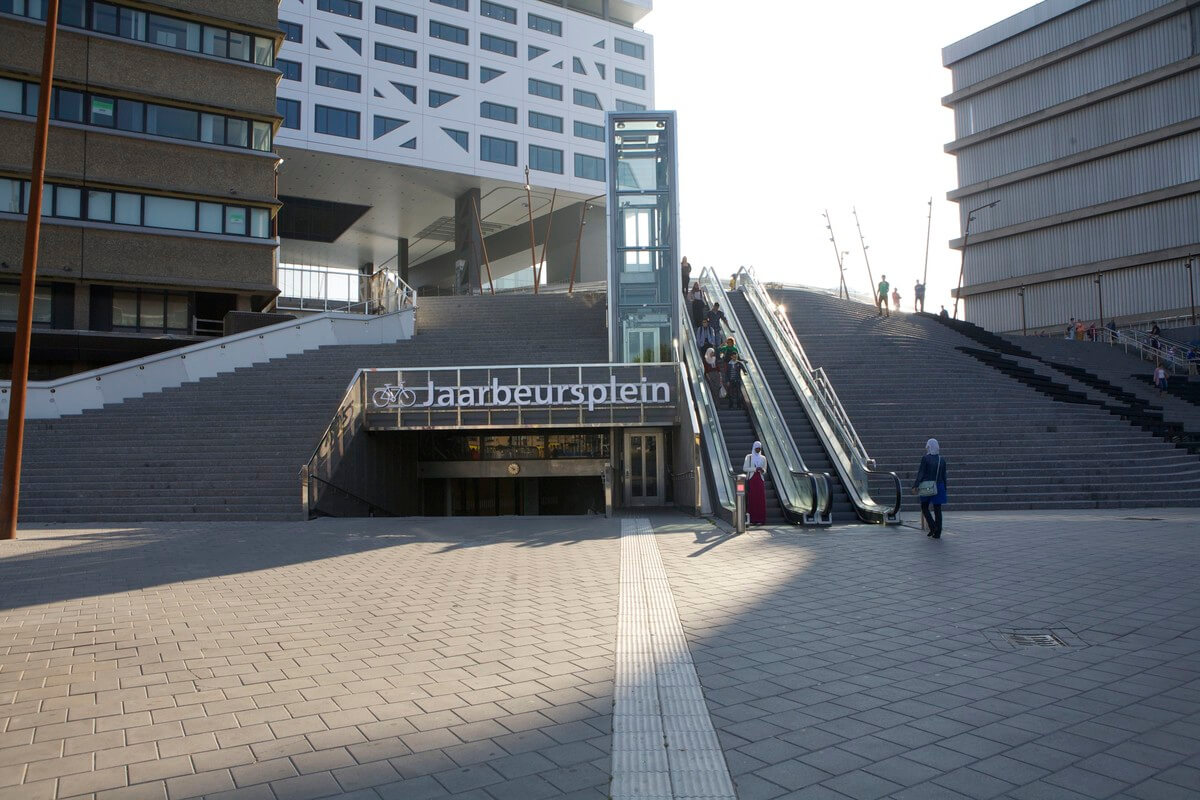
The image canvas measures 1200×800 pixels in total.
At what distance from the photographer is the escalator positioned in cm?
1526

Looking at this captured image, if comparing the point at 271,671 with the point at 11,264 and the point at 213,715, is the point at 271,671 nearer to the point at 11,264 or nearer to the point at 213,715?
the point at 213,715

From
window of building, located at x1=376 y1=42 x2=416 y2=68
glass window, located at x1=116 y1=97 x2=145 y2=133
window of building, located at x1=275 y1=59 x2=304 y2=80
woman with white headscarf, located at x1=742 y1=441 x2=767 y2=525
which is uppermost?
window of building, located at x1=376 y1=42 x2=416 y2=68

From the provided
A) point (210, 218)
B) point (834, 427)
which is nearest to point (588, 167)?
point (210, 218)

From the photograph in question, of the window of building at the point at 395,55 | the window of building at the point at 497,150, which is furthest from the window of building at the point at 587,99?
the window of building at the point at 395,55

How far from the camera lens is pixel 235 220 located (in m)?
32.2

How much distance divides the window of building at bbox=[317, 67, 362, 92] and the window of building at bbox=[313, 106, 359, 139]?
131 cm

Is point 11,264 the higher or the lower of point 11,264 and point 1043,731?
the higher

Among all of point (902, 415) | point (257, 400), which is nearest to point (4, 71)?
point (257, 400)

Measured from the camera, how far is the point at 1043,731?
4305mm

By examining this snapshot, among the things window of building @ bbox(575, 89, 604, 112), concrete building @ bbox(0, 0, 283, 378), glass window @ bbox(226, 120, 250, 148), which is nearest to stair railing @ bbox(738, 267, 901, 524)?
concrete building @ bbox(0, 0, 283, 378)

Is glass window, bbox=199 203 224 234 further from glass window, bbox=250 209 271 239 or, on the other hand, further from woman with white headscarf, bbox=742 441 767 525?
woman with white headscarf, bbox=742 441 767 525

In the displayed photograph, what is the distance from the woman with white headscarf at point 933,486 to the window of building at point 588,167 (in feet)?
141

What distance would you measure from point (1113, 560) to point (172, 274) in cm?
3059

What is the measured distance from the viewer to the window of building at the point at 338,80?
44.5 metres
